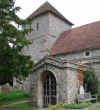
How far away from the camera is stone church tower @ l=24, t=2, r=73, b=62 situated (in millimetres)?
23797

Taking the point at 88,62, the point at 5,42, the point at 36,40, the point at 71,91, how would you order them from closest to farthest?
1. the point at 5,42
2. the point at 71,91
3. the point at 88,62
4. the point at 36,40

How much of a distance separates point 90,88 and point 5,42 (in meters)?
8.65

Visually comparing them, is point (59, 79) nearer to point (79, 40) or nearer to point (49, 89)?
point (49, 89)

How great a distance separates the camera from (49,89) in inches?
532

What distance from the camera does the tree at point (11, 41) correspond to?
11789 mm

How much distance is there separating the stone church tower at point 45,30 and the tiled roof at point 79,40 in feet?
3.77

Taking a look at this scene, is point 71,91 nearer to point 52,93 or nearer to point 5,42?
point 52,93

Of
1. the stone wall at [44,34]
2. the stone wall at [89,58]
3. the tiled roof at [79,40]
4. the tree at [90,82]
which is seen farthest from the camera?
the stone wall at [44,34]

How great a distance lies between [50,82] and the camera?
13508mm

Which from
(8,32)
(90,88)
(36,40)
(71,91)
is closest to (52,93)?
(71,91)

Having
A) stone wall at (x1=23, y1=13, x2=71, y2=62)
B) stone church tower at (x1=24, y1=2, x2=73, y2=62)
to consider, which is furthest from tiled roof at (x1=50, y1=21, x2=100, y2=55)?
stone church tower at (x1=24, y1=2, x2=73, y2=62)

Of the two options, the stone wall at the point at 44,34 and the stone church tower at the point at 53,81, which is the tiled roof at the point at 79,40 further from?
the stone church tower at the point at 53,81

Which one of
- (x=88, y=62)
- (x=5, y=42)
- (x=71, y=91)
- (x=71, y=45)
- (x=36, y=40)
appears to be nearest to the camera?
(x=5, y=42)

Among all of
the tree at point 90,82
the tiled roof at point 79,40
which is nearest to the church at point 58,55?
the tiled roof at point 79,40
